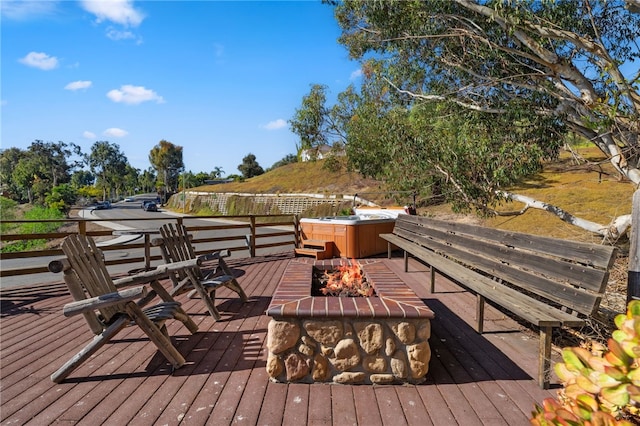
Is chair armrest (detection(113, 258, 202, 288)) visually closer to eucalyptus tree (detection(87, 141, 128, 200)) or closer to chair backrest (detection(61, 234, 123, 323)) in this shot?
chair backrest (detection(61, 234, 123, 323))

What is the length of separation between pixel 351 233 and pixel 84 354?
5.57 m

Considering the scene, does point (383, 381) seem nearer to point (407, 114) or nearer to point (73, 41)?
point (73, 41)

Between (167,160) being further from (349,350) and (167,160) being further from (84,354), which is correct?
(349,350)

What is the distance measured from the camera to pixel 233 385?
233cm

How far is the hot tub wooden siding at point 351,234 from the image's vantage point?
24.6 feet

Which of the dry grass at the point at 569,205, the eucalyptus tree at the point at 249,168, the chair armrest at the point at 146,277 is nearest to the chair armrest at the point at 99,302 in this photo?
the chair armrest at the point at 146,277

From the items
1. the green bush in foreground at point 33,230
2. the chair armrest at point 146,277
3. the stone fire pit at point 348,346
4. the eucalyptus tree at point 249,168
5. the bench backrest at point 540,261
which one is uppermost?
the eucalyptus tree at point 249,168

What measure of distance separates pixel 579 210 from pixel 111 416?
13439 millimetres

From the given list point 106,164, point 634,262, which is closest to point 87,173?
point 106,164

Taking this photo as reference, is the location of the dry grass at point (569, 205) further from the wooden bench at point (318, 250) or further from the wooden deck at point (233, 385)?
the wooden bench at point (318, 250)

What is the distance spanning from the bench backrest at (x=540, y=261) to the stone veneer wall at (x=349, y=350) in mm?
947

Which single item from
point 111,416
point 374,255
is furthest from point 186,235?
point 374,255

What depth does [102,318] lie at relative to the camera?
2.62 meters

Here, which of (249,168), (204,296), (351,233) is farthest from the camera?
(249,168)
